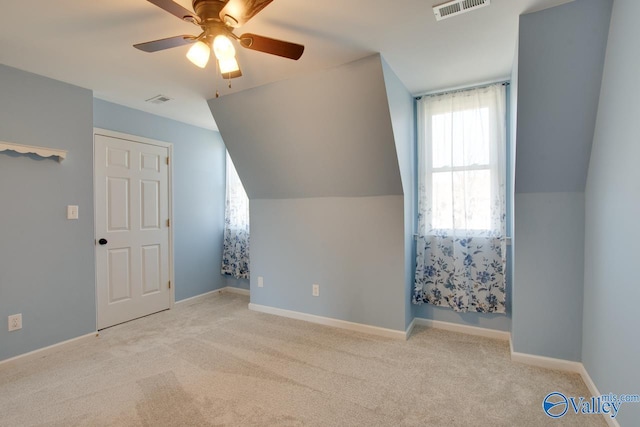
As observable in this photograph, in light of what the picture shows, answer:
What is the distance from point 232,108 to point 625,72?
2915mm

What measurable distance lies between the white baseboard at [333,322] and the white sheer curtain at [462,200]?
0.44 metres

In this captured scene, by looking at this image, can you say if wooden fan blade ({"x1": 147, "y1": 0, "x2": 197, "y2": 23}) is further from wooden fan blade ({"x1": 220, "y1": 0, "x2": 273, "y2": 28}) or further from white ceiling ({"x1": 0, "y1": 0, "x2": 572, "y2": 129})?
white ceiling ({"x1": 0, "y1": 0, "x2": 572, "y2": 129})

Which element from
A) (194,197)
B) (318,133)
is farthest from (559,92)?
(194,197)

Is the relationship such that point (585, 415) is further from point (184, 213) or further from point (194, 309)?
point (184, 213)

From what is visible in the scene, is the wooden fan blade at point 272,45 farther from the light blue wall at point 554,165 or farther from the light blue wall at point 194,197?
the light blue wall at point 194,197

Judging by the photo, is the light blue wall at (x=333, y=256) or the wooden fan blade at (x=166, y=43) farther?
the light blue wall at (x=333, y=256)

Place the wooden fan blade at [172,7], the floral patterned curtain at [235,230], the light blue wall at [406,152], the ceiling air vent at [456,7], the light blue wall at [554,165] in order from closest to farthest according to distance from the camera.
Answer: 1. the wooden fan blade at [172,7]
2. the ceiling air vent at [456,7]
3. the light blue wall at [554,165]
4. the light blue wall at [406,152]
5. the floral patterned curtain at [235,230]

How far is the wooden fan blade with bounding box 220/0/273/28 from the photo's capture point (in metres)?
1.44

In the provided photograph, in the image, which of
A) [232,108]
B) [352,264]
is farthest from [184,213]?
[352,264]

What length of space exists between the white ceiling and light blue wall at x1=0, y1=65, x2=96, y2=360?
238 mm

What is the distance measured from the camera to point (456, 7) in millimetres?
1822

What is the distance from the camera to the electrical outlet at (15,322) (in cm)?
253

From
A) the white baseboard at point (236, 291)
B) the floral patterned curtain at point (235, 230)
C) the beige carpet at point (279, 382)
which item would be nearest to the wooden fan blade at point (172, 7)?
the beige carpet at point (279, 382)

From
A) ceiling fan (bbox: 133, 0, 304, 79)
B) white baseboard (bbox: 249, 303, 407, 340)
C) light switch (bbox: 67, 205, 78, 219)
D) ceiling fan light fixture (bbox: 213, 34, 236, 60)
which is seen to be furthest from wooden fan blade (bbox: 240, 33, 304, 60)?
white baseboard (bbox: 249, 303, 407, 340)
